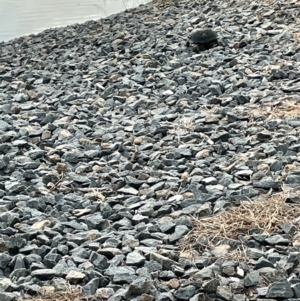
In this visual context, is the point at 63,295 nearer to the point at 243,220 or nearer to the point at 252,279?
the point at 252,279

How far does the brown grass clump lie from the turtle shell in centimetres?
334

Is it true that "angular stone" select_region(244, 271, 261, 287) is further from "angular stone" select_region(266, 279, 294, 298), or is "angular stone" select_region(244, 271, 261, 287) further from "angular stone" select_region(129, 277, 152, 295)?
"angular stone" select_region(129, 277, 152, 295)

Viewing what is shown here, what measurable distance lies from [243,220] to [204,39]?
352cm

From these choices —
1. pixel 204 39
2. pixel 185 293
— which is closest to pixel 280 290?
pixel 185 293

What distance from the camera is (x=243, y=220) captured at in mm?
2691

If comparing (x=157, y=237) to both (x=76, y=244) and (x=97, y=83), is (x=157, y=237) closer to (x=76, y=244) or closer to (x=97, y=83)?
(x=76, y=244)

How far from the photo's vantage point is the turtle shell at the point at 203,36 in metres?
5.93

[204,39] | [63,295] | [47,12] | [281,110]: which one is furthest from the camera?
[47,12]

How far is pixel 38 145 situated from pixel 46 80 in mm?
1715

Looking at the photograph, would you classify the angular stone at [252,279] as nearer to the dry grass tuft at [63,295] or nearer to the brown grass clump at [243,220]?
the brown grass clump at [243,220]

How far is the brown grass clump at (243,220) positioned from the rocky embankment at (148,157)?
6 cm

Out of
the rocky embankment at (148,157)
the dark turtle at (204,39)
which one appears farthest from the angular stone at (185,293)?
the dark turtle at (204,39)

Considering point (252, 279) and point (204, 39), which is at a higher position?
point (204, 39)

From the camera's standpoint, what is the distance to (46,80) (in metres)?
5.59
